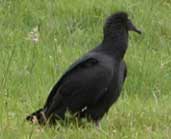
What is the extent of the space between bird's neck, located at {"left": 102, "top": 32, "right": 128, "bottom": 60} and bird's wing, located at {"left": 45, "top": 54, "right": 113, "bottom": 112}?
0.56ft

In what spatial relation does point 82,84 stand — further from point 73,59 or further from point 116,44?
point 73,59

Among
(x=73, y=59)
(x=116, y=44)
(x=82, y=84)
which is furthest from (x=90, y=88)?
(x=73, y=59)

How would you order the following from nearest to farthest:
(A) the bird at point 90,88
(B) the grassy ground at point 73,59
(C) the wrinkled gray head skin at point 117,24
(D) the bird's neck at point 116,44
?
(B) the grassy ground at point 73,59, (A) the bird at point 90,88, (D) the bird's neck at point 116,44, (C) the wrinkled gray head skin at point 117,24

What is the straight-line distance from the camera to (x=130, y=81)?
695 cm

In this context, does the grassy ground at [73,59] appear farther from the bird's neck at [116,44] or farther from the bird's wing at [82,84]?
the bird's neck at [116,44]

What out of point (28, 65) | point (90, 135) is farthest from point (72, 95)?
point (28, 65)

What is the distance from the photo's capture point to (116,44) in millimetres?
5645

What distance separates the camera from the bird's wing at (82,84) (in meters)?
5.42

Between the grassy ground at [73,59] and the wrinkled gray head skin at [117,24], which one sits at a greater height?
the wrinkled gray head skin at [117,24]

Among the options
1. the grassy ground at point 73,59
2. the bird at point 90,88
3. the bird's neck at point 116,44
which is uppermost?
the bird's neck at point 116,44

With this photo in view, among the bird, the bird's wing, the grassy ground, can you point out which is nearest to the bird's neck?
the bird

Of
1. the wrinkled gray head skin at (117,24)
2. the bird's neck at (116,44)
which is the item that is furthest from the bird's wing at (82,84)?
the wrinkled gray head skin at (117,24)

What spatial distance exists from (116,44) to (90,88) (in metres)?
0.41

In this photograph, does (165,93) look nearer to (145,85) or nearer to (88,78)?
(145,85)
